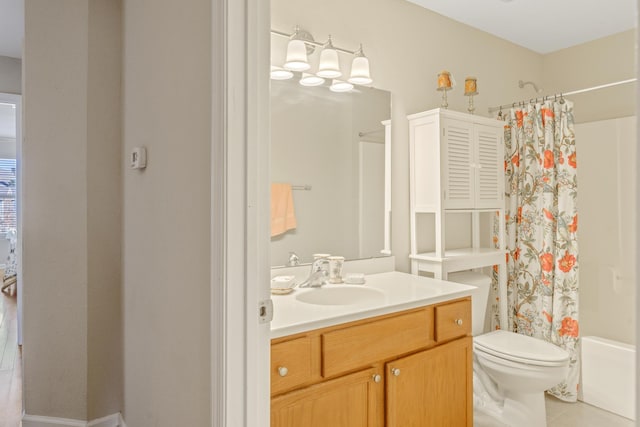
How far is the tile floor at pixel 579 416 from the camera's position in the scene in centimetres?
231

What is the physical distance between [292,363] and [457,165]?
5.37 feet

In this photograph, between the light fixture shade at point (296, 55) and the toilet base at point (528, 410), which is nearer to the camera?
the light fixture shade at point (296, 55)

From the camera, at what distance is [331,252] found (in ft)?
7.18

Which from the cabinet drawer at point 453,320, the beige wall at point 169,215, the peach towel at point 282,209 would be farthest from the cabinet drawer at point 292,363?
the peach towel at point 282,209

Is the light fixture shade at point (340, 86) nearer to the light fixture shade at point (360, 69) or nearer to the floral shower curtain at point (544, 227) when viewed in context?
the light fixture shade at point (360, 69)

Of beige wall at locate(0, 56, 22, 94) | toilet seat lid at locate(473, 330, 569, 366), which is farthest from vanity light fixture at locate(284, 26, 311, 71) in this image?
beige wall at locate(0, 56, 22, 94)

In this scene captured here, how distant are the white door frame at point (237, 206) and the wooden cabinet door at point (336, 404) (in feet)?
1.14

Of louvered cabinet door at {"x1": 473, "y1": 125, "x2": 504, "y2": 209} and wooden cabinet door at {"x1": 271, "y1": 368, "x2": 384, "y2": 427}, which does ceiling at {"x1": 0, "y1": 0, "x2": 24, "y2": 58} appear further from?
louvered cabinet door at {"x1": 473, "y1": 125, "x2": 504, "y2": 209}

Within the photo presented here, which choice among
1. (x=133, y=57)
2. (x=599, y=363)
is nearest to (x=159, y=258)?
(x=133, y=57)


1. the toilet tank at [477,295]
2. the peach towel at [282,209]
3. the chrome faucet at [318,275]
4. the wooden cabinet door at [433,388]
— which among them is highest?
the peach towel at [282,209]

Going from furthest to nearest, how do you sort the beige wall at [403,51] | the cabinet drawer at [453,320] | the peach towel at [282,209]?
the beige wall at [403,51], the peach towel at [282,209], the cabinet drawer at [453,320]

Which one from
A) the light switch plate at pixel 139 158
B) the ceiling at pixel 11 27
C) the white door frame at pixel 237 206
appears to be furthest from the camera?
the ceiling at pixel 11 27

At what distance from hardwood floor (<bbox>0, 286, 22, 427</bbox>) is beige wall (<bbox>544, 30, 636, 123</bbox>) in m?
4.23

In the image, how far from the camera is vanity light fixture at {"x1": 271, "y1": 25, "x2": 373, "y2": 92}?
199 cm
